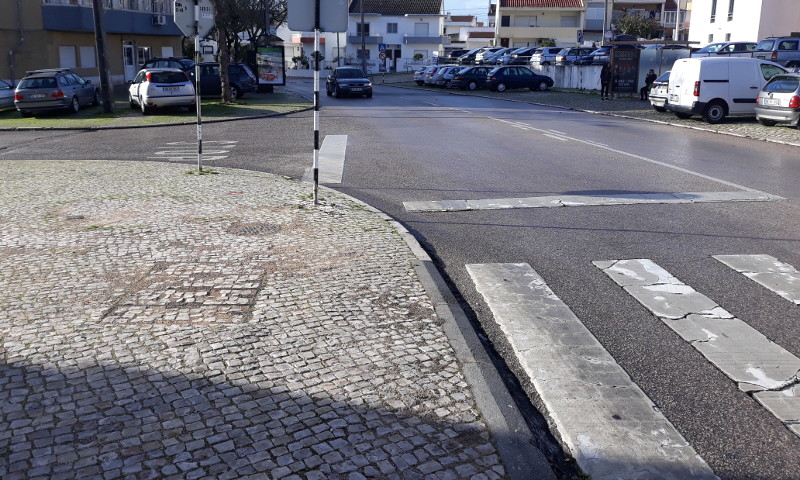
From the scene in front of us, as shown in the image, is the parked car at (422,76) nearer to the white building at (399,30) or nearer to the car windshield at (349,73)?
the car windshield at (349,73)

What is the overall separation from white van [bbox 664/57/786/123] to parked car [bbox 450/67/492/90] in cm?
2391

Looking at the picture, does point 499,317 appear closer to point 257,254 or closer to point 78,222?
point 257,254

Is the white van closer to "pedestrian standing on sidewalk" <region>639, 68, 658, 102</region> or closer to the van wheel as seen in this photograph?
the van wheel

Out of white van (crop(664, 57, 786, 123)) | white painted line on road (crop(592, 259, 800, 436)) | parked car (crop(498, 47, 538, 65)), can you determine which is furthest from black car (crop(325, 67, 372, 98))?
white painted line on road (crop(592, 259, 800, 436))

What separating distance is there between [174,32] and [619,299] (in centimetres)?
4893

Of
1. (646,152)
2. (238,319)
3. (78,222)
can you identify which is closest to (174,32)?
(646,152)

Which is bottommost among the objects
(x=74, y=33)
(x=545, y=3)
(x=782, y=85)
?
(x=782, y=85)

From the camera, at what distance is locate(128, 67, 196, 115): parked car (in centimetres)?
2562

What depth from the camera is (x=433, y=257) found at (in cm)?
787

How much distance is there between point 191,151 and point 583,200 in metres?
9.51

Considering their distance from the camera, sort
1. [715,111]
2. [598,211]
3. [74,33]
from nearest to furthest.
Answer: [598,211]
[715,111]
[74,33]

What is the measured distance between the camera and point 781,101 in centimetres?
2044

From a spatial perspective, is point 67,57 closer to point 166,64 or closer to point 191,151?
point 166,64

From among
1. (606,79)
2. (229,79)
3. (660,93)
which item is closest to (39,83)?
(229,79)
